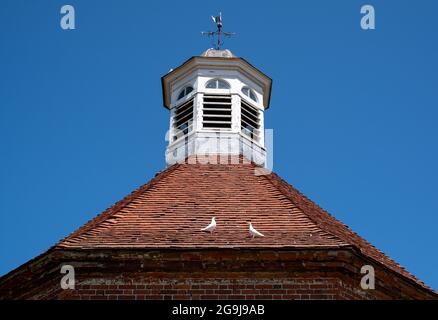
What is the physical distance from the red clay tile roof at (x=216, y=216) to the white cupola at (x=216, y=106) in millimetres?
1076

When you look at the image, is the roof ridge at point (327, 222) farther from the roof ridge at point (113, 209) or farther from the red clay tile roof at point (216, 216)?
the roof ridge at point (113, 209)

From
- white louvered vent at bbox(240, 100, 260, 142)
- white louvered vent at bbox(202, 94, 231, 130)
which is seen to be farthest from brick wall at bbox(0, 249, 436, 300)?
white louvered vent at bbox(240, 100, 260, 142)

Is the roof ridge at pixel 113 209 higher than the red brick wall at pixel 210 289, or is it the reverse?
the roof ridge at pixel 113 209

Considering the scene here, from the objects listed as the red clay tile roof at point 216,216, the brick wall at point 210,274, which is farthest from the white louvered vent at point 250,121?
the brick wall at point 210,274

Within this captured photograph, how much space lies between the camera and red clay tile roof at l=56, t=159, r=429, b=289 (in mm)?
11922

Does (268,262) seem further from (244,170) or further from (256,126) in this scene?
(256,126)

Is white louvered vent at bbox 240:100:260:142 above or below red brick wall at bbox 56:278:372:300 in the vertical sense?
above

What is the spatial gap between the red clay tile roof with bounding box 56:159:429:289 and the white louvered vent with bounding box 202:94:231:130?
1.71 metres

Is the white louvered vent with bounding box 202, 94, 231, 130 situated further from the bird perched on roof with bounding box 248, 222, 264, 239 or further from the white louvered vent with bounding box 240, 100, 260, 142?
the bird perched on roof with bounding box 248, 222, 264, 239

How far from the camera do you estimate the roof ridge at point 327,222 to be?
43.7 feet

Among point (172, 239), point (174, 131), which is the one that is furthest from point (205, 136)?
point (172, 239)

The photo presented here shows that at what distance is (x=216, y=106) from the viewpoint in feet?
58.1

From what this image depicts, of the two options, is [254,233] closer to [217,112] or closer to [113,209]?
[113,209]
